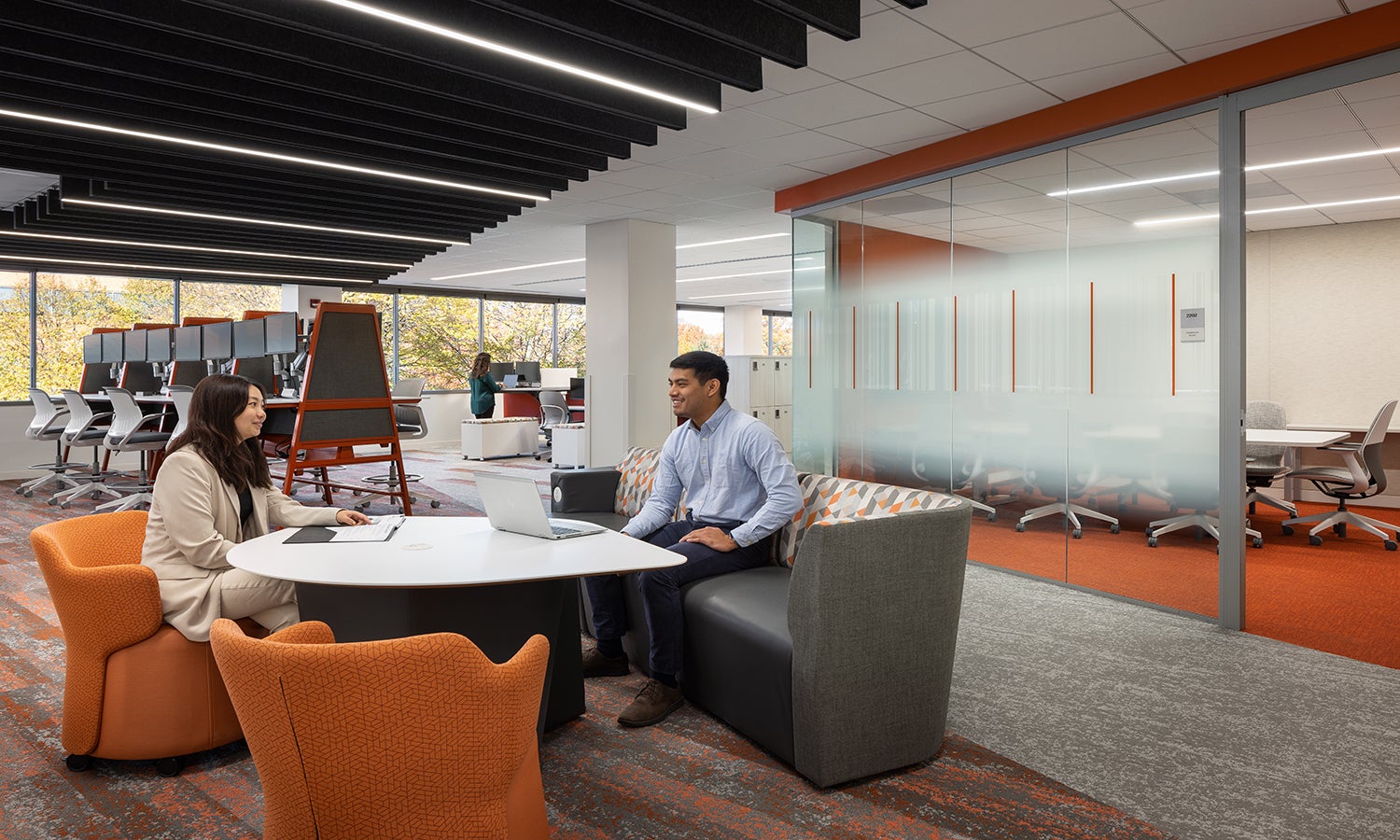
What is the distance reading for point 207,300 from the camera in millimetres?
13289

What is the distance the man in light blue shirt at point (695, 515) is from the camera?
2992 millimetres

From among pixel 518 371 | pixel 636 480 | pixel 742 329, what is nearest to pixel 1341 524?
pixel 636 480

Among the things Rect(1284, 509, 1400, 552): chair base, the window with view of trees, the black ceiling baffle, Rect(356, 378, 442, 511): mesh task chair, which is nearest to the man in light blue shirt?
the black ceiling baffle

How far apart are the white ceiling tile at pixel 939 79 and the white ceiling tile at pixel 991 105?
0.30ft

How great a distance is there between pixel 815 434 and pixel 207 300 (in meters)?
11.0

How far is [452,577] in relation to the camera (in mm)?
2141

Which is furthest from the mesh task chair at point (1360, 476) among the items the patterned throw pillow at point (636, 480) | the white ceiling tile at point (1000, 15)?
the patterned throw pillow at point (636, 480)

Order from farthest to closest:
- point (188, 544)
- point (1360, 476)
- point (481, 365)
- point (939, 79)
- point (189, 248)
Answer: point (481, 365) < point (189, 248) < point (1360, 476) < point (939, 79) < point (188, 544)

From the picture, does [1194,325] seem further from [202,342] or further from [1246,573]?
[202,342]

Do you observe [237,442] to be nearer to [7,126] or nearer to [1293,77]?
[7,126]

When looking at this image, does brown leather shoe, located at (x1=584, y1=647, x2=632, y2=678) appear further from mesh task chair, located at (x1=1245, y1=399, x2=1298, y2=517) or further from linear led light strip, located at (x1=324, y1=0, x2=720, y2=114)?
mesh task chair, located at (x1=1245, y1=399, x2=1298, y2=517)

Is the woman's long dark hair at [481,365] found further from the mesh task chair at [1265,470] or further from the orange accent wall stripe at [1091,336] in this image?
the mesh task chair at [1265,470]

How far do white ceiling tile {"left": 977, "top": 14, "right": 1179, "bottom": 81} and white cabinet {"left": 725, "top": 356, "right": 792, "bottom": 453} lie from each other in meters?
5.62

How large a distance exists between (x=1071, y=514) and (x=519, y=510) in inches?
147
